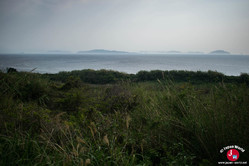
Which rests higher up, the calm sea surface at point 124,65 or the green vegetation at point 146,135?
the calm sea surface at point 124,65

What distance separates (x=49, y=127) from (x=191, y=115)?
2793mm

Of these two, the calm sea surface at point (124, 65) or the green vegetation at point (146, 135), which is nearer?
the green vegetation at point (146, 135)

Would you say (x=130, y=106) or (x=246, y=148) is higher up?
(x=246, y=148)

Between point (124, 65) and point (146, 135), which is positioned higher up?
point (124, 65)

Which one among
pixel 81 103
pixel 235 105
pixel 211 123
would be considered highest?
pixel 235 105

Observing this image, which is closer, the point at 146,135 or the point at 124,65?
the point at 146,135

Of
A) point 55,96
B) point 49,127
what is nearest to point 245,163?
point 49,127

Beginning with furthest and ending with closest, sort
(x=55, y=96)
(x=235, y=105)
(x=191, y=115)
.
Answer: (x=55, y=96) < (x=191, y=115) < (x=235, y=105)

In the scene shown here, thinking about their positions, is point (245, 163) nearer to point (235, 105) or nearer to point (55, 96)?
point (235, 105)

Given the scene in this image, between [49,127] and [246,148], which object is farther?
→ [49,127]

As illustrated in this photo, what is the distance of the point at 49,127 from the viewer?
312cm

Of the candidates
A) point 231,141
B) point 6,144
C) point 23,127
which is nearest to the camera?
point 231,141

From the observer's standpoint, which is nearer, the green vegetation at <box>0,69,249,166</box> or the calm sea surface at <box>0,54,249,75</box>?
the green vegetation at <box>0,69,249,166</box>

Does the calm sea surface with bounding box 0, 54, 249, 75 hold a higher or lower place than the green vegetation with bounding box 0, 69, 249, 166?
higher
